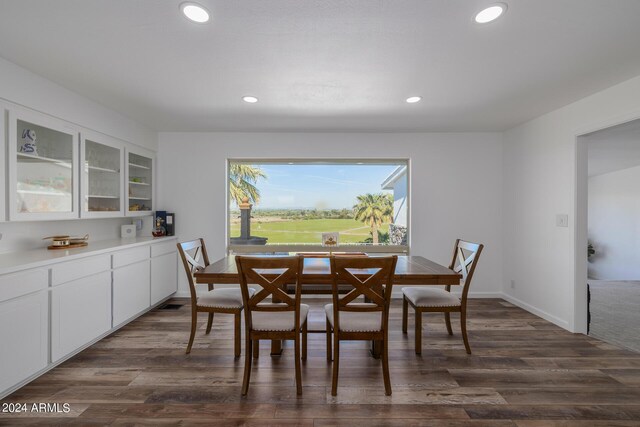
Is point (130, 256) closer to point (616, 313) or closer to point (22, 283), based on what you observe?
point (22, 283)

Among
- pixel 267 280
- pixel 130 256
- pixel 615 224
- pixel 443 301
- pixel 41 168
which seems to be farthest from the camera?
pixel 615 224

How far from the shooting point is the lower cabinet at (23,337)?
1939 millimetres

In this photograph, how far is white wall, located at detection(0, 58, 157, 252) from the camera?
224 centimetres

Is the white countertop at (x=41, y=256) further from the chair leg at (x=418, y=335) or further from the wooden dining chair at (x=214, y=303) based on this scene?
the chair leg at (x=418, y=335)

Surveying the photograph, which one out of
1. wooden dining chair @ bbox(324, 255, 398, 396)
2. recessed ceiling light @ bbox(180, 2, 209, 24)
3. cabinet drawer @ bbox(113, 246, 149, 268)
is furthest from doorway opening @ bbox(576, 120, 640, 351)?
cabinet drawer @ bbox(113, 246, 149, 268)

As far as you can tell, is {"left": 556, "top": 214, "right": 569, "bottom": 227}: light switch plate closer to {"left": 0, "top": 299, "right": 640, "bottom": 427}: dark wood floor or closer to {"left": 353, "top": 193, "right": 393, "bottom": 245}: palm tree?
{"left": 0, "top": 299, "right": 640, "bottom": 427}: dark wood floor

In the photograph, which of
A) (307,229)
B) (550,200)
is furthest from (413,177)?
(307,229)

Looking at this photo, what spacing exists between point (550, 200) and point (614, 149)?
2.98 m

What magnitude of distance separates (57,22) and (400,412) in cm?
319

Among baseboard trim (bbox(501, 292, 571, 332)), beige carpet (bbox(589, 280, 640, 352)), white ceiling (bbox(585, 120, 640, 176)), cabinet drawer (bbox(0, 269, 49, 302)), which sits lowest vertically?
beige carpet (bbox(589, 280, 640, 352))

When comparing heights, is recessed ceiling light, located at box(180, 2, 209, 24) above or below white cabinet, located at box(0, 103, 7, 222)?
above

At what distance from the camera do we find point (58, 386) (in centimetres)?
215

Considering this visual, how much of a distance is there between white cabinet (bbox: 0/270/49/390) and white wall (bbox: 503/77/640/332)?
4808mm

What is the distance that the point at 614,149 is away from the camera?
501 cm
